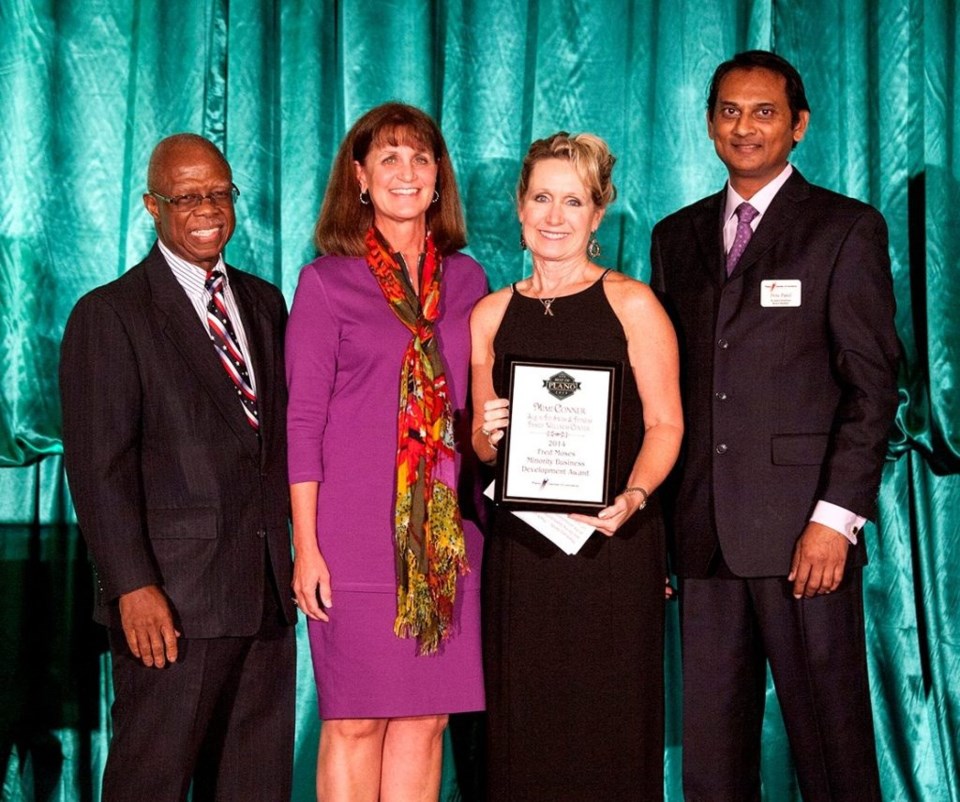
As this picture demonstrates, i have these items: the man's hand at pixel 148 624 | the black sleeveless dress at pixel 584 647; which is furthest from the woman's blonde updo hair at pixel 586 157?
the man's hand at pixel 148 624

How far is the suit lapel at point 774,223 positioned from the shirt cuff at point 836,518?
0.50m

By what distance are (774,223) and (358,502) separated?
1020mm

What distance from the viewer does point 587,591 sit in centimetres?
256

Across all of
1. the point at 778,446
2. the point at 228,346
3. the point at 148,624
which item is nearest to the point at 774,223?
the point at 778,446

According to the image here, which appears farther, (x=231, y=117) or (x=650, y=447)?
(x=231, y=117)

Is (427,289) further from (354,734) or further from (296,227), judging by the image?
(354,734)

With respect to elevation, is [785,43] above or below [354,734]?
above

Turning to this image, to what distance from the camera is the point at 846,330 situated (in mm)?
2516

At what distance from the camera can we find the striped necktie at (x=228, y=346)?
98.0 inches

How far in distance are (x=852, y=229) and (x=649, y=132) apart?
0.93 metres

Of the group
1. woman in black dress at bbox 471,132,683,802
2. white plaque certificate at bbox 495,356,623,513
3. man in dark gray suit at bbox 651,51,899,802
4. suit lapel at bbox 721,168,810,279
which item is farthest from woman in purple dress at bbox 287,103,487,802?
suit lapel at bbox 721,168,810,279

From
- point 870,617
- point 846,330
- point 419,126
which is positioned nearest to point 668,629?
point 870,617

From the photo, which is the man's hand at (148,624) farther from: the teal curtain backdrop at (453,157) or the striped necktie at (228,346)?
the teal curtain backdrop at (453,157)

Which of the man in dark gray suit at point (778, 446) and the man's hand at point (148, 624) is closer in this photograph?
the man's hand at point (148, 624)
